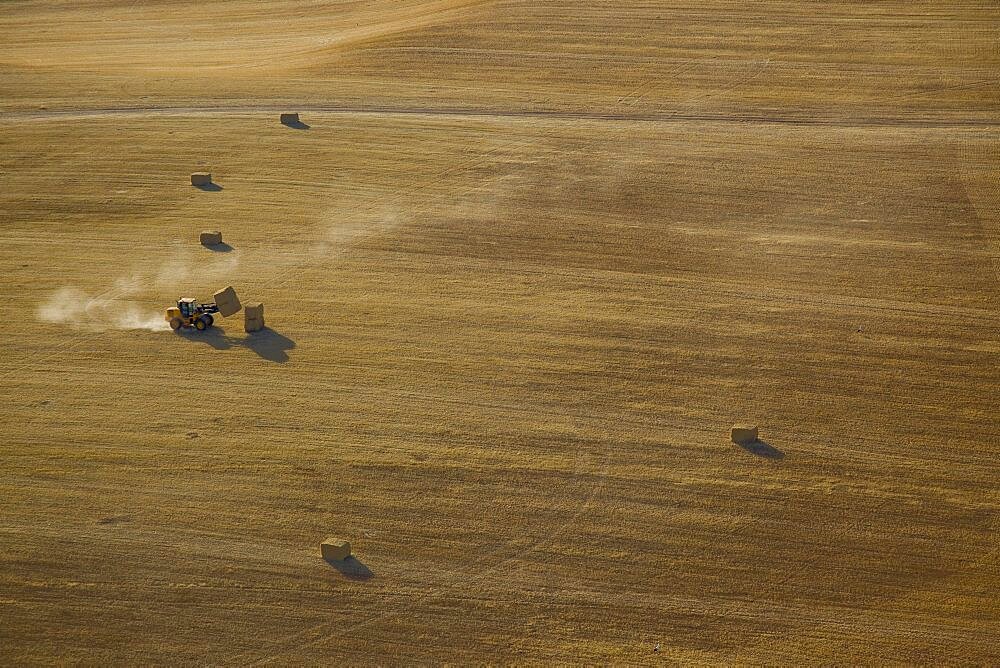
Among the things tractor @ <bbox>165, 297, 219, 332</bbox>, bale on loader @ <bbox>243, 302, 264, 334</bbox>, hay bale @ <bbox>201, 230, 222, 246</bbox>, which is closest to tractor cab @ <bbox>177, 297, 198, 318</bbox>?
tractor @ <bbox>165, 297, 219, 332</bbox>

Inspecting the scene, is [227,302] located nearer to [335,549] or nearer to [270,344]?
[270,344]

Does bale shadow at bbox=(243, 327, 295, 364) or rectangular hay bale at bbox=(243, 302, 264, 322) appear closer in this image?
bale shadow at bbox=(243, 327, 295, 364)

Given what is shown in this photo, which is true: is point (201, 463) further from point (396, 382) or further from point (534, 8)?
point (534, 8)

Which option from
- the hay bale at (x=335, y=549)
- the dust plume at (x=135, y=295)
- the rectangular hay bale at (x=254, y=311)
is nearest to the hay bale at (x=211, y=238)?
the dust plume at (x=135, y=295)

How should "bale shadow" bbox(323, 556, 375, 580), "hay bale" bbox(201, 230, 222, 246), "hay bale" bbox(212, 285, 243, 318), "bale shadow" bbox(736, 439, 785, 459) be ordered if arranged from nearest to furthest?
"bale shadow" bbox(323, 556, 375, 580)
"bale shadow" bbox(736, 439, 785, 459)
"hay bale" bbox(212, 285, 243, 318)
"hay bale" bbox(201, 230, 222, 246)

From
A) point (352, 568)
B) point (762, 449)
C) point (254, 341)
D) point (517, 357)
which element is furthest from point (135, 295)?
point (762, 449)

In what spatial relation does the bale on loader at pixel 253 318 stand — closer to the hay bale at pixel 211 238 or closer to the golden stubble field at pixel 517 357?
the golden stubble field at pixel 517 357

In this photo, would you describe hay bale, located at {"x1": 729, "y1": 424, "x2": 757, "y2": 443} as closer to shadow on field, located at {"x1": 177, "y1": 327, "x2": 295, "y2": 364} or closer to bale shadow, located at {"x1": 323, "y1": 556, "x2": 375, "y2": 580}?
bale shadow, located at {"x1": 323, "y1": 556, "x2": 375, "y2": 580}
